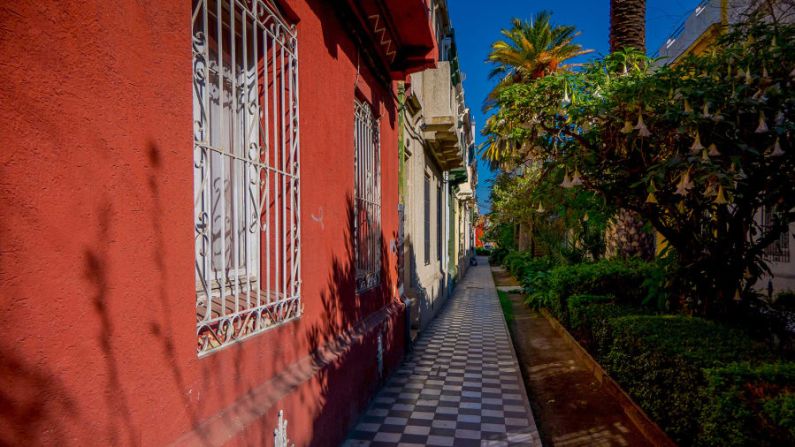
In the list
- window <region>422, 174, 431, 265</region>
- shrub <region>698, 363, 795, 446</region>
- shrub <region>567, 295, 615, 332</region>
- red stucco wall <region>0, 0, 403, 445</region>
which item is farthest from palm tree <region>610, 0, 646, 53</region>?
red stucco wall <region>0, 0, 403, 445</region>

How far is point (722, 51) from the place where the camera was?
19.6 ft

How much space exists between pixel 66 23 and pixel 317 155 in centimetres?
279

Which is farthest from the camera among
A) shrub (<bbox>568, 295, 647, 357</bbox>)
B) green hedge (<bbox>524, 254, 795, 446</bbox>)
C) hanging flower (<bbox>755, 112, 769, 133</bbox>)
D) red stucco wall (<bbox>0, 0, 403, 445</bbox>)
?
shrub (<bbox>568, 295, 647, 357</bbox>)

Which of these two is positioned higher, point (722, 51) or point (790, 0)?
point (790, 0)

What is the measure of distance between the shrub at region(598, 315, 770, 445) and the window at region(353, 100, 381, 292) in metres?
3.15

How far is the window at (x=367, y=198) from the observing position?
630cm

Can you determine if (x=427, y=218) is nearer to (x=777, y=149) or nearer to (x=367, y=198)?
(x=367, y=198)

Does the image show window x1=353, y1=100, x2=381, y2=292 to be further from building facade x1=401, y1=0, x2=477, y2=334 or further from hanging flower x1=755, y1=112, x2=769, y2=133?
hanging flower x1=755, y1=112, x2=769, y2=133

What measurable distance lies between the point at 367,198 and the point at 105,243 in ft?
15.9

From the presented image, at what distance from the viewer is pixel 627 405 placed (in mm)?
5719

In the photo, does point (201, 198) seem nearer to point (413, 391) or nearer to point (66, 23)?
point (66, 23)

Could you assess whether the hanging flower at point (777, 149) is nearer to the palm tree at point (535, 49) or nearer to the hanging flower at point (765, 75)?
the hanging flower at point (765, 75)

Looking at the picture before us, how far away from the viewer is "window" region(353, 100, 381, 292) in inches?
248

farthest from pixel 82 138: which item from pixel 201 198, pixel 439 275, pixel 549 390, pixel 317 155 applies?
pixel 439 275
